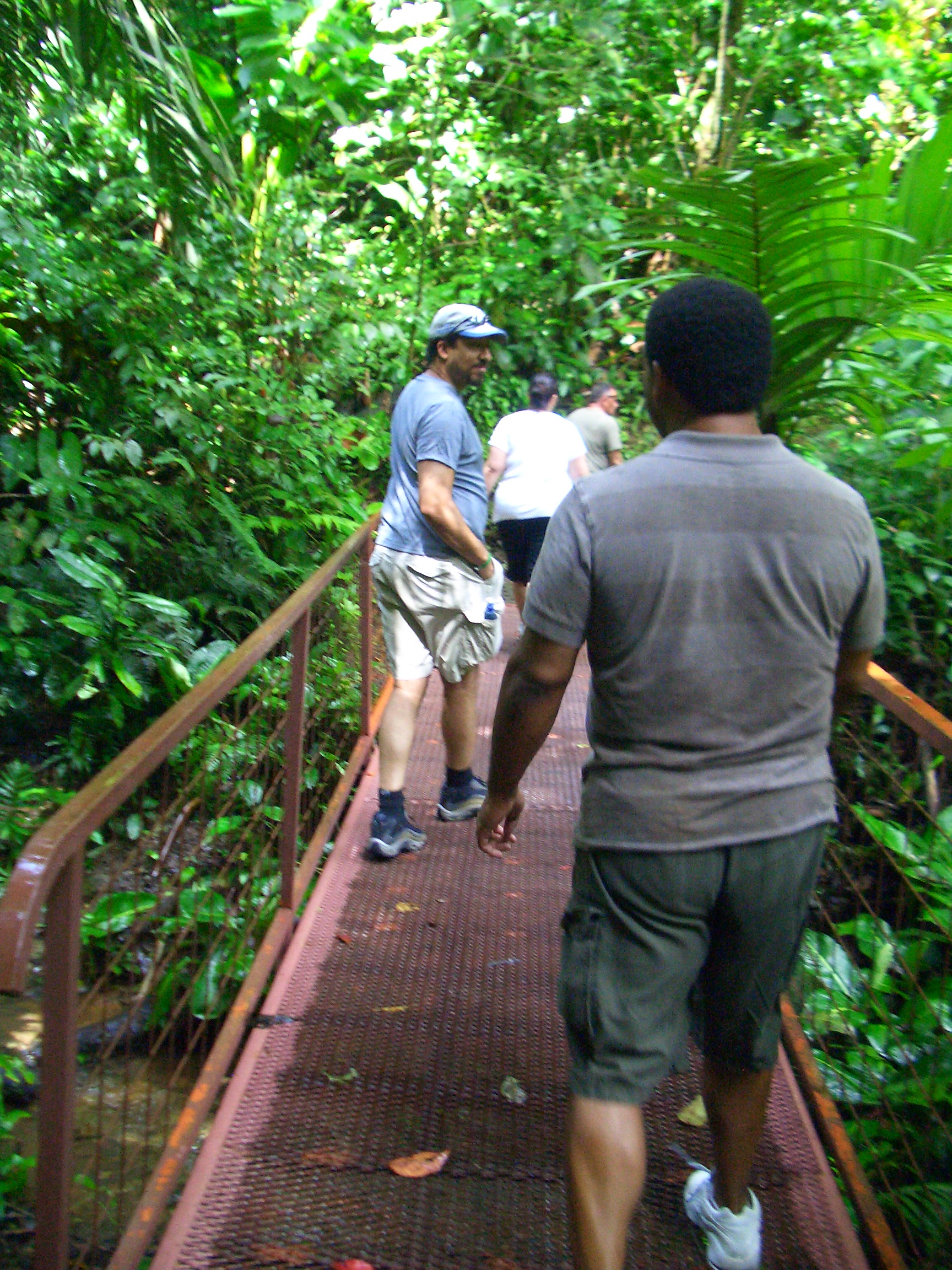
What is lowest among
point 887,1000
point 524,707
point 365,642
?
point 887,1000

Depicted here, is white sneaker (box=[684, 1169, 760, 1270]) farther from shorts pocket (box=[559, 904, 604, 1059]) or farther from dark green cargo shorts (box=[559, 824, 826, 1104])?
shorts pocket (box=[559, 904, 604, 1059])

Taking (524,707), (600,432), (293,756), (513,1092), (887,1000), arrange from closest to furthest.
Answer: (524,707) < (513,1092) < (293,756) < (887,1000) < (600,432)

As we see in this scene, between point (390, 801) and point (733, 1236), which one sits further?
point (390, 801)

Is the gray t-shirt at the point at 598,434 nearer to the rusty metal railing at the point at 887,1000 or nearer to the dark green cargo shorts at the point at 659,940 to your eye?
the rusty metal railing at the point at 887,1000

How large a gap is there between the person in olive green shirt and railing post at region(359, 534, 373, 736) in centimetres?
296

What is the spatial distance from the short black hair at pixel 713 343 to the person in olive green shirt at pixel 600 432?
5.76 m

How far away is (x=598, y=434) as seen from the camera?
7.68 m

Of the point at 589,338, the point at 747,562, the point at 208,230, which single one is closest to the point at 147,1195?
the point at 747,562

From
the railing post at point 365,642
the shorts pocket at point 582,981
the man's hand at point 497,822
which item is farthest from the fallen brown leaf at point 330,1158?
the railing post at point 365,642

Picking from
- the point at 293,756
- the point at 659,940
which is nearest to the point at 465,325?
the point at 293,756

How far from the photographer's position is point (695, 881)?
176cm

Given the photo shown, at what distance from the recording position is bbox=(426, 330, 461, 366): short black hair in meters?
3.65

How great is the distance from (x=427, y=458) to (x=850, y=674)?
1.82 meters

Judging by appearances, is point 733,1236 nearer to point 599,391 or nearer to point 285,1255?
point 285,1255
